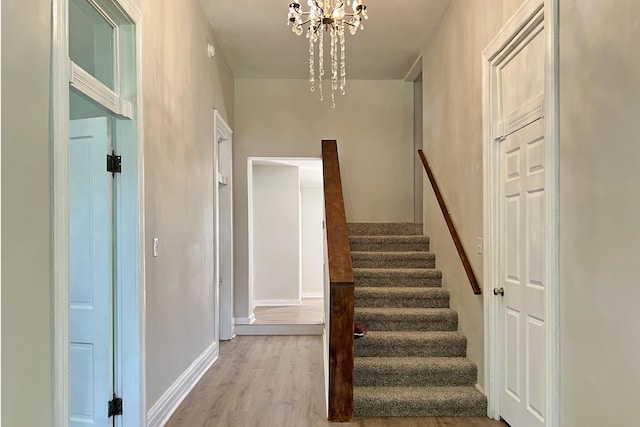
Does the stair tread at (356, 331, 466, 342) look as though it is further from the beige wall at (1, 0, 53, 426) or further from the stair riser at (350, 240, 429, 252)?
the beige wall at (1, 0, 53, 426)

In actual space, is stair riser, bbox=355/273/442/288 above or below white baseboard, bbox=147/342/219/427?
above

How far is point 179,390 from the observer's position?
334 cm

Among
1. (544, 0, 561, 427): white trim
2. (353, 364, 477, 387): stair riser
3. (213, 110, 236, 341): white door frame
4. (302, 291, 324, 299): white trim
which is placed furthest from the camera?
(302, 291, 324, 299): white trim

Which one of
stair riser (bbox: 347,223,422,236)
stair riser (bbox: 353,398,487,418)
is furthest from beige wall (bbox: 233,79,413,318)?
stair riser (bbox: 353,398,487,418)

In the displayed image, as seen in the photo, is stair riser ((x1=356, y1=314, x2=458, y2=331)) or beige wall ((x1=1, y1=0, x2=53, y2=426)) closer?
beige wall ((x1=1, y1=0, x2=53, y2=426))

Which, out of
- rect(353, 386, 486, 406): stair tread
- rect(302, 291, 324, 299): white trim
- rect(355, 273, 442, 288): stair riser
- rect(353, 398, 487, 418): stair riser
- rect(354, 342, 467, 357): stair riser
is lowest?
rect(302, 291, 324, 299): white trim

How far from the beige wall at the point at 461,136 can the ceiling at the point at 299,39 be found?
30 centimetres

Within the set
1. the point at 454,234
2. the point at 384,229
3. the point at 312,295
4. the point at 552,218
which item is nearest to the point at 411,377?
the point at 454,234

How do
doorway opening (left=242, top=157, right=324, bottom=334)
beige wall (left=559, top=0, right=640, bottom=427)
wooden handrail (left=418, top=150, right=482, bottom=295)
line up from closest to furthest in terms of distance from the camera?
beige wall (left=559, top=0, right=640, bottom=427)
wooden handrail (left=418, top=150, right=482, bottom=295)
doorway opening (left=242, top=157, right=324, bottom=334)

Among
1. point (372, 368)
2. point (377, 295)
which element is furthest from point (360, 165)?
point (372, 368)

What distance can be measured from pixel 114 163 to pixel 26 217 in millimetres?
1048

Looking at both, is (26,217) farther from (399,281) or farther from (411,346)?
(399,281)

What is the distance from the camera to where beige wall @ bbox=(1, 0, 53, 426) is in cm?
138

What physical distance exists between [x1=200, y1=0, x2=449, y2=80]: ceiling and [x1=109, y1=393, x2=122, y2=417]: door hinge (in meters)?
Answer: 3.31
